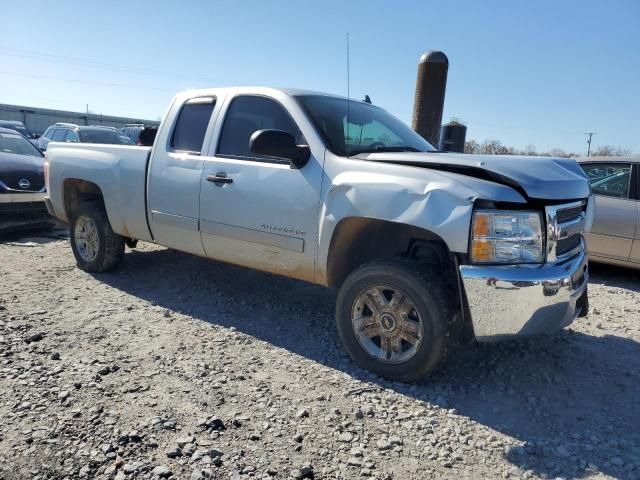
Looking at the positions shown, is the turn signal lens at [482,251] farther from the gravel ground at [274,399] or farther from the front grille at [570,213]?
the gravel ground at [274,399]

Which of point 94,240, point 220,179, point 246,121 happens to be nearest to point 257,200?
point 220,179

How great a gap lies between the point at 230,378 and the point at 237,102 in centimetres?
231

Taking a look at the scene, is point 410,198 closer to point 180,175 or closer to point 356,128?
point 356,128

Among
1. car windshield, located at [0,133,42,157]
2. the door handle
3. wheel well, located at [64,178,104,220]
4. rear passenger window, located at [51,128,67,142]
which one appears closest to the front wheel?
the door handle

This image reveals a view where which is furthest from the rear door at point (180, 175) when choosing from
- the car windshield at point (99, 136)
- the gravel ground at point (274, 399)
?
the car windshield at point (99, 136)

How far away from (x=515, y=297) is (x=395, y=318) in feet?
2.51

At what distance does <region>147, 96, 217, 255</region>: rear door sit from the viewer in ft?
13.9

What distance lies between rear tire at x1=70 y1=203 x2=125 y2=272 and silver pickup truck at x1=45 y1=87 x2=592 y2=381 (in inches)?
20.3

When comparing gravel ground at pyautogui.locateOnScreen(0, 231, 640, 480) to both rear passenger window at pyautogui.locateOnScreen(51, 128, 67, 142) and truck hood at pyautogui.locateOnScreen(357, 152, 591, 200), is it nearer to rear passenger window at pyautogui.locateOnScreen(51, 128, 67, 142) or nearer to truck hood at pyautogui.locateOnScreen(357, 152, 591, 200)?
truck hood at pyautogui.locateOnScreen(357, 152, 591, 200)

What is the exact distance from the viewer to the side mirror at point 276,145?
132 inches

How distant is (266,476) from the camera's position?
2.30 meters

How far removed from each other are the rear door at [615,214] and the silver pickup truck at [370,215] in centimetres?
267

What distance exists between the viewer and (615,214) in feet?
18.8

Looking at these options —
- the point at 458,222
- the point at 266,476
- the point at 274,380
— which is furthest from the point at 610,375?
the point at 266,476
